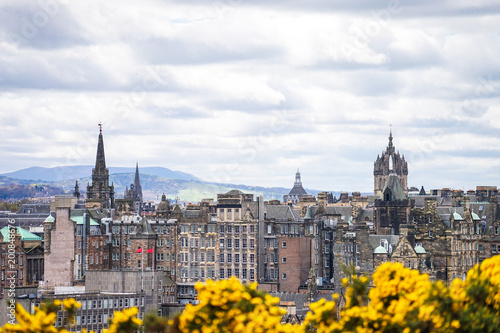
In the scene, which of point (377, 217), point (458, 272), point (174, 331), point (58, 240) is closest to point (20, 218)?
point (58, 240)

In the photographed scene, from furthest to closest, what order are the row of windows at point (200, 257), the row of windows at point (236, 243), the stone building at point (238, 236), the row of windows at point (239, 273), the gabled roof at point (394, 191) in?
the row of windows at point (200, 257), the row of windows at point (236, 243), the stone building at point (238, 236), the row of windows at point (239, 273), the gabled roof at point (394, 191)

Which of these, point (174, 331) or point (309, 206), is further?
point (309, 206)

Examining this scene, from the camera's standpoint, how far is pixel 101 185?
19275 cm

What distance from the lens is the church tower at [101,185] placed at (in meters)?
190

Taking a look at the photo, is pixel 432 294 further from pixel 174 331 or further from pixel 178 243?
pixel 178 243

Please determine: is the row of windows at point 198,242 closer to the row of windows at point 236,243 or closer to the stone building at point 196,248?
the stone building at point 196,248

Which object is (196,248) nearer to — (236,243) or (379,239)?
(236,243)

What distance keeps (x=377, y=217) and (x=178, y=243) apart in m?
27.0

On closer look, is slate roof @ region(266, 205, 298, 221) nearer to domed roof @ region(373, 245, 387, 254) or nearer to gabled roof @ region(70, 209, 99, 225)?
gabled roof @ region(70, 209, 99, 225)

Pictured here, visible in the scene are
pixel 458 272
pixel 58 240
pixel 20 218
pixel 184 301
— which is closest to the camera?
pixel 458 272

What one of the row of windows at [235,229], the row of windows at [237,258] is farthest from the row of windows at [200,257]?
the row of windows at [235,229]

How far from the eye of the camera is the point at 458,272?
404 ft

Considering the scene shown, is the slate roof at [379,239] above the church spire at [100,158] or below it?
below

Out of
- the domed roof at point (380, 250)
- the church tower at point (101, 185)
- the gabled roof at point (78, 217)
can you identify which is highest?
the church tower at point (101, 185)
